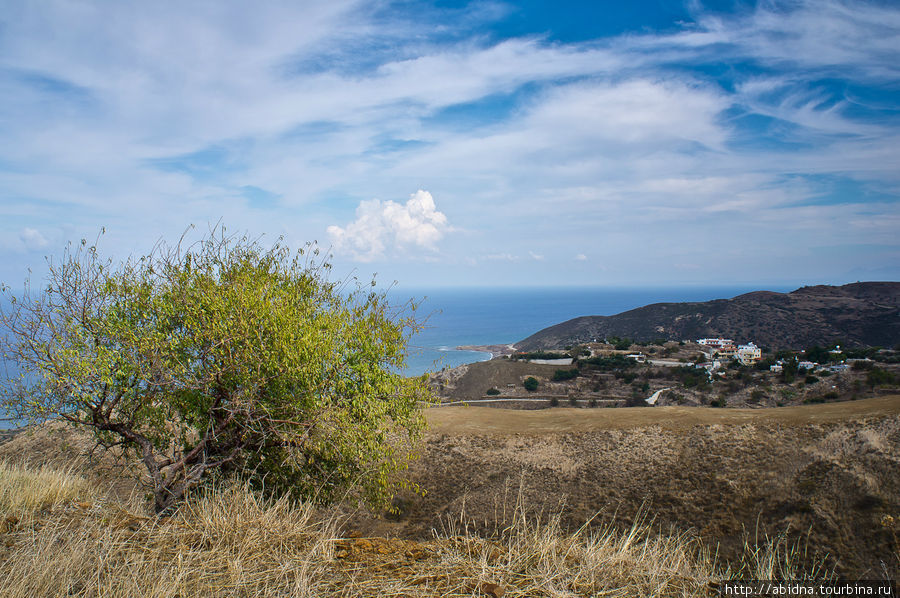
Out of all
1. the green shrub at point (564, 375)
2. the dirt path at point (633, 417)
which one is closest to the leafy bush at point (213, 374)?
Result: the dirt path at point (633, 417)

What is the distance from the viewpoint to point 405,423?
938 cm

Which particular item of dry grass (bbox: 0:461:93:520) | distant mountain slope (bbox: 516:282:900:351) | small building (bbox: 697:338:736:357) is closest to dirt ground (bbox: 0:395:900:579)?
dry grass (bbox: 0:461:93:520)

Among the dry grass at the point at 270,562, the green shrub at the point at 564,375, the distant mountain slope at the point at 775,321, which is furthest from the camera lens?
the distant mountain slope at the point at 775,321

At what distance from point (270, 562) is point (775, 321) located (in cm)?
7275

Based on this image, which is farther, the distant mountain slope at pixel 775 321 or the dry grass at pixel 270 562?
the distant mountain slope at pixel 775 321

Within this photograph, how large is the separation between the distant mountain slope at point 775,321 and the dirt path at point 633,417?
51.4m

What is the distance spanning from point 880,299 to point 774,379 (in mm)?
53197

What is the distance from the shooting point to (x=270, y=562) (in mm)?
5836

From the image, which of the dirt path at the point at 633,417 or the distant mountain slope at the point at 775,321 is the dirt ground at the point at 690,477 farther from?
the distant mountain slope at the point at 775,321

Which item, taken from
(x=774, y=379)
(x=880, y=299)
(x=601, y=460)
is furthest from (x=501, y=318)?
(x=601, y=460)

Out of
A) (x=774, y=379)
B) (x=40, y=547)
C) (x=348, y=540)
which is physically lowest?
(x=774, y=379)

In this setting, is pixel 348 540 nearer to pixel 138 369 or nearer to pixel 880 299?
pixel 138 369

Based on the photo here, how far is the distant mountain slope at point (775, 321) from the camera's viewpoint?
191ft

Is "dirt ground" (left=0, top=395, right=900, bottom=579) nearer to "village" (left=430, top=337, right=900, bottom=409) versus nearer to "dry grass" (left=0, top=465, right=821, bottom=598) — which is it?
"dry grass" (left=0, top=465, right=821, bottom=598)
